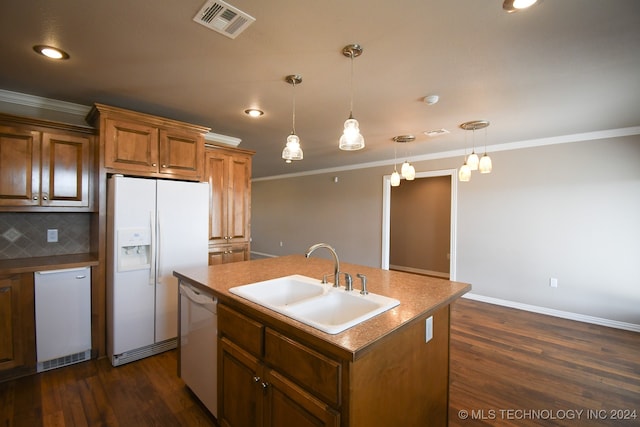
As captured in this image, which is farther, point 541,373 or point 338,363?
point 541,373

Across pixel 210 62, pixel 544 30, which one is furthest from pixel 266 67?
pixel 544 30

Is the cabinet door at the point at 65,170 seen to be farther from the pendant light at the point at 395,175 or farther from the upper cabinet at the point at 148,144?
the pendant light at the point at 395,175

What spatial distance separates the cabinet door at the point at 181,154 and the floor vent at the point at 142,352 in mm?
1617

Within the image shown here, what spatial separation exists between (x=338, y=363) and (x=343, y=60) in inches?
71.5

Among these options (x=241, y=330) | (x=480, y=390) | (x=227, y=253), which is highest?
(x=227, y=253)

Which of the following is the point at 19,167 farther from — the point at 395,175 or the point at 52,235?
the point at 395,175

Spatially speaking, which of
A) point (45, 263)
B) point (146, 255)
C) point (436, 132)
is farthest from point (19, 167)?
point (436, 132)

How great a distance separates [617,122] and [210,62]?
421 centimetres

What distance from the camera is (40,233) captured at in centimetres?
269

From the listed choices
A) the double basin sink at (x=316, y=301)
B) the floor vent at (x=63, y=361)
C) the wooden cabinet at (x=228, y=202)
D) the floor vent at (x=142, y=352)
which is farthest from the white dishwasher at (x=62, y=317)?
the double basin sink at (x=316, y=301)

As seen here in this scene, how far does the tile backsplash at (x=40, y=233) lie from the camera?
8.37ft

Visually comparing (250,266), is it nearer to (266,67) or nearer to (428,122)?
(266,67)

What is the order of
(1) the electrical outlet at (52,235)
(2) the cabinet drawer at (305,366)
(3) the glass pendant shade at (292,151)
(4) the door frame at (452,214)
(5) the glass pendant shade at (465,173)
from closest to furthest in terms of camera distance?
(2) the cabinet drawer at (305,366)
(3) the glass pendant shade at (292,151)
(1) the electrical outlet at (52,235)
(5) the glass pendant shade at (465,173)
(4) the door frame at (452,214)

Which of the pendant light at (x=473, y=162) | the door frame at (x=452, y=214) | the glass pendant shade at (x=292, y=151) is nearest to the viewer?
the glass pendant shade at (x=292, y=151)
